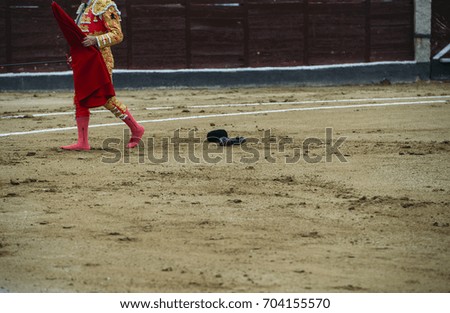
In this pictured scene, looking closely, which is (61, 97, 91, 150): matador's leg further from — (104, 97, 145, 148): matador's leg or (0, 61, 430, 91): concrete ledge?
(0, 61, 430, 91): concrete ledge

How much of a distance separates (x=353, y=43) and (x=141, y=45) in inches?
137

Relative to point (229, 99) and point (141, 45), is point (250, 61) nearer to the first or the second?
point (141, 45)

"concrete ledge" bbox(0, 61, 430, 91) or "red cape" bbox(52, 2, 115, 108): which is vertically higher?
"red cape" bbox(52, 2, 115, 108)

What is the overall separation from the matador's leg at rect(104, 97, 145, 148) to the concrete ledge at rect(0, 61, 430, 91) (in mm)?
7043

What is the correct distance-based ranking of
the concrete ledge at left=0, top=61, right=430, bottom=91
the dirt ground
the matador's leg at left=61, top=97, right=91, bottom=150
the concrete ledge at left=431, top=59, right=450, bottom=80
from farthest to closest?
the concrete ledge at left=431, top=59, right=450, bottom=80 < the concrete ledge at left=0, top=61, right=430, bottom=91 < the matador's leg at left=61, top=97, right=91, bottom=150 < the dirt ground

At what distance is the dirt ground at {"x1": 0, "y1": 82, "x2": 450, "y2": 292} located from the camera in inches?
156

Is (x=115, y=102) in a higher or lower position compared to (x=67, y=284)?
higher

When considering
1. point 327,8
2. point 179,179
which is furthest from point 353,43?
point 179,179

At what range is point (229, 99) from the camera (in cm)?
1262

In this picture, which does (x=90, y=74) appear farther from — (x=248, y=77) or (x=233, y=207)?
(x=248, y=77)

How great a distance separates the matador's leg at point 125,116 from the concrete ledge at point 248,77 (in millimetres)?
7043

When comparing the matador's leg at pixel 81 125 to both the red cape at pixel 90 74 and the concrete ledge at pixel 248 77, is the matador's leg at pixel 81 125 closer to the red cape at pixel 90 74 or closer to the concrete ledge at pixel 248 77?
the red cape at pixel 90 74

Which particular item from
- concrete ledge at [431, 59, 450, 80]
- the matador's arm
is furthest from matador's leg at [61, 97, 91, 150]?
concrete ledge at [431, 59, 450, 80]

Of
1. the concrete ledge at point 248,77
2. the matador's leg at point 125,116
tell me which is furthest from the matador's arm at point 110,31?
the concrete ledge at point 248,77
